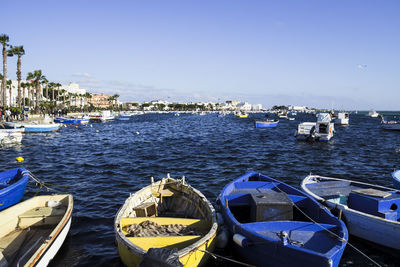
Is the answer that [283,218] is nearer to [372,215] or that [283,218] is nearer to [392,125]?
[372,215]

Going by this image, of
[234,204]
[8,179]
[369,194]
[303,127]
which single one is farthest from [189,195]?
[303,127]

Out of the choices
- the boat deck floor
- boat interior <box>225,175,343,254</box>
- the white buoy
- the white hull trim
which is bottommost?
the boat deck floor

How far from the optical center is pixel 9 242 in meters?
9.13

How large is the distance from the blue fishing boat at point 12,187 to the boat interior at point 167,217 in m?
6.52

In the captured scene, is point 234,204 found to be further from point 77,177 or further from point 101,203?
point 77,177

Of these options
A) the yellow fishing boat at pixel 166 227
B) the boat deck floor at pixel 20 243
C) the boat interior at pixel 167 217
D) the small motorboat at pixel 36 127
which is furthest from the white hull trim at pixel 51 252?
the small motorboat at pixel 36 127

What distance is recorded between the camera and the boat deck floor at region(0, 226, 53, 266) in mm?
8492

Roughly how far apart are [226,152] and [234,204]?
21591 mm

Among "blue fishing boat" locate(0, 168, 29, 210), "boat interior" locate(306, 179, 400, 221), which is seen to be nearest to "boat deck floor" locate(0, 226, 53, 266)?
"blue fishing boat" locate(0, 168, 29, 210)

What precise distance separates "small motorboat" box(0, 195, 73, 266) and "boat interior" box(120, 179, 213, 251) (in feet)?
7.26

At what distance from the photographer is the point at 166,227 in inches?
359

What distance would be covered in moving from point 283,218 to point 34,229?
954cm

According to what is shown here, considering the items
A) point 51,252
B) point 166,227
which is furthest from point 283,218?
point 51,252

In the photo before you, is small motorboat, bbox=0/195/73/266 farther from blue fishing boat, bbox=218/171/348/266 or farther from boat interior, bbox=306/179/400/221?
boat interior, bbox=306/179/400/221
